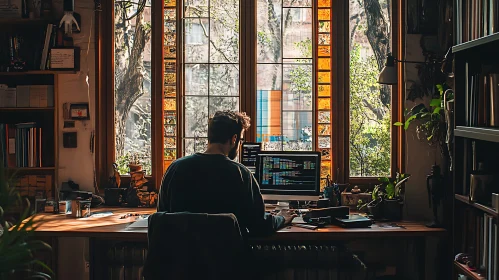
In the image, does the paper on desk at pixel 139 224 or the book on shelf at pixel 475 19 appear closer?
the book on shelf at pixel 475 19

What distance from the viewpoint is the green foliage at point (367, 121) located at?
4426 millimetres

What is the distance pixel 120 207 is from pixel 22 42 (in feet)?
4.47

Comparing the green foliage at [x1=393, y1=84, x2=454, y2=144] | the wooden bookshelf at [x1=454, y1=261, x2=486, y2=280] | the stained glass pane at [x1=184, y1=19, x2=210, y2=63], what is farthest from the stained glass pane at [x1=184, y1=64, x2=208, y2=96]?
the wooden bookshelf at [x1=454, y1=261, x2=486, y2=280]

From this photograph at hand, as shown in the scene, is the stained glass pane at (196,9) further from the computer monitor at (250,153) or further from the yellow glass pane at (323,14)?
the computer monitor at (250,153)

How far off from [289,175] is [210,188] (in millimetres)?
1148

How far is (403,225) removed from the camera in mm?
3840

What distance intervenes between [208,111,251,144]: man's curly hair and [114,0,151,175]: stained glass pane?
4.22ft

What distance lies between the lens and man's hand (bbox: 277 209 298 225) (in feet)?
12.1

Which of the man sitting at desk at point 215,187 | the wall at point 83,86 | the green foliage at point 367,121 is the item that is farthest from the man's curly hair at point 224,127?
the wall at point 83,86

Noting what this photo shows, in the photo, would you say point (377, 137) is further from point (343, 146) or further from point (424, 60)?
point (424, 60)

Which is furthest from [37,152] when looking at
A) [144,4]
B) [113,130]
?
[144,4]

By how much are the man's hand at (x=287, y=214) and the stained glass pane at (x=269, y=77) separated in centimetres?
93

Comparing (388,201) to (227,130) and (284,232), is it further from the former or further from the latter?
(227,130)

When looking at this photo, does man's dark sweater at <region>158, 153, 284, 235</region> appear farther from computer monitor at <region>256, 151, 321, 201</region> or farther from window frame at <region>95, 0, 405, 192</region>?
window frame at <region>95, 0, 405, 192</region>
